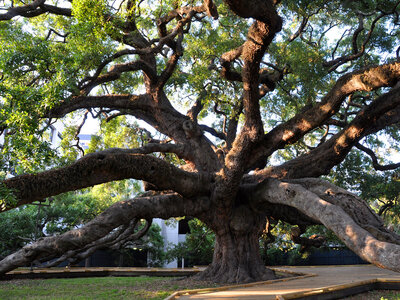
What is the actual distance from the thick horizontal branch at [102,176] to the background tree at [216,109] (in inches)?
0.8

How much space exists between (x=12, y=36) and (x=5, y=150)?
3.09 metres

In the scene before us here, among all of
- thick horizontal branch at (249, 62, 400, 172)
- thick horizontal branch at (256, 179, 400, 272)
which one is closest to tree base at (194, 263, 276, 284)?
thick horizontal branch at (256, 179, 400, 272)

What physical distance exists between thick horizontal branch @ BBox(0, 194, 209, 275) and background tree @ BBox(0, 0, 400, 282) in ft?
0.08

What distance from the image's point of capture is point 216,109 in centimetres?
1168

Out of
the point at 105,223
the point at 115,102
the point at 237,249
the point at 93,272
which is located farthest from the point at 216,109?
the point at 93,272

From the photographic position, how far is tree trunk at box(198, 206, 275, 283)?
894 cm

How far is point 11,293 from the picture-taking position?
7781 mm

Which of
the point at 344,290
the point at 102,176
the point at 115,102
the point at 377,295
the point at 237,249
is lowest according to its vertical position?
the point at 377,295

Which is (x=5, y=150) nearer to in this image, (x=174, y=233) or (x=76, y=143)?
(x=76, y=143)

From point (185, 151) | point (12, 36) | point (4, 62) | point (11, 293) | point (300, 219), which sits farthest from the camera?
point (185, 151)

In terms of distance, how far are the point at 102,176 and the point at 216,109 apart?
5.87 meters

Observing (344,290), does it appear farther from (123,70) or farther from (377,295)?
(123,70)

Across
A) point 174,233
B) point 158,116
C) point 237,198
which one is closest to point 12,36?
point 158,116

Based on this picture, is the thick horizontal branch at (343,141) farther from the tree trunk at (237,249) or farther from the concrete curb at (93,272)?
the concrete curb at (93,272)
